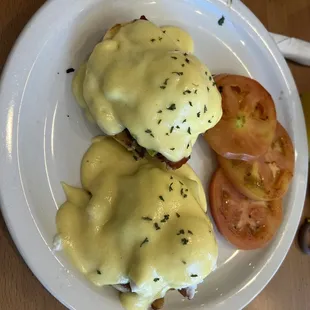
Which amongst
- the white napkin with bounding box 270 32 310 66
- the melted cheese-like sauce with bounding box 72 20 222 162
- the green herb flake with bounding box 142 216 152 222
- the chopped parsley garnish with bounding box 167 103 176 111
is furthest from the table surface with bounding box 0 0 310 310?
the chopped parsley garnish with bounding box 167 103 176 111

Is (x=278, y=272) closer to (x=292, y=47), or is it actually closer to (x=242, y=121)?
(x=242, y=121)

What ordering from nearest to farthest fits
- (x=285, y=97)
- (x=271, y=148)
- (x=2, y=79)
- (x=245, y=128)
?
(x=2, y=79), (x=245, y=128), (x=271, y=148), (x=285, y=97)

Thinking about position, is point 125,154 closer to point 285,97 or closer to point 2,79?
point 2,79

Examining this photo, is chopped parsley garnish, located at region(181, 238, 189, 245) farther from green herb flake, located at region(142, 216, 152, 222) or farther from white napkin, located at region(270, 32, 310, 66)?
white napkin, located at region(270, 32, 310, 66)

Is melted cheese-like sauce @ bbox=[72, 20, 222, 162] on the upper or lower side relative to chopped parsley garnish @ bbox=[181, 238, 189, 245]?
upper

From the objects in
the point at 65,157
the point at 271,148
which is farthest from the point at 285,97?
the point at 65,157

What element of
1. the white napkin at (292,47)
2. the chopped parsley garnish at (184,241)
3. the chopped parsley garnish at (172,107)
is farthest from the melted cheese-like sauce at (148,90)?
the white napkin at (292,47)

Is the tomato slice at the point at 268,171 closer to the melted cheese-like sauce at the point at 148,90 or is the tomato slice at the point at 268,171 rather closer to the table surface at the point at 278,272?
the melted cheese-like sauce at the point at 148,90
